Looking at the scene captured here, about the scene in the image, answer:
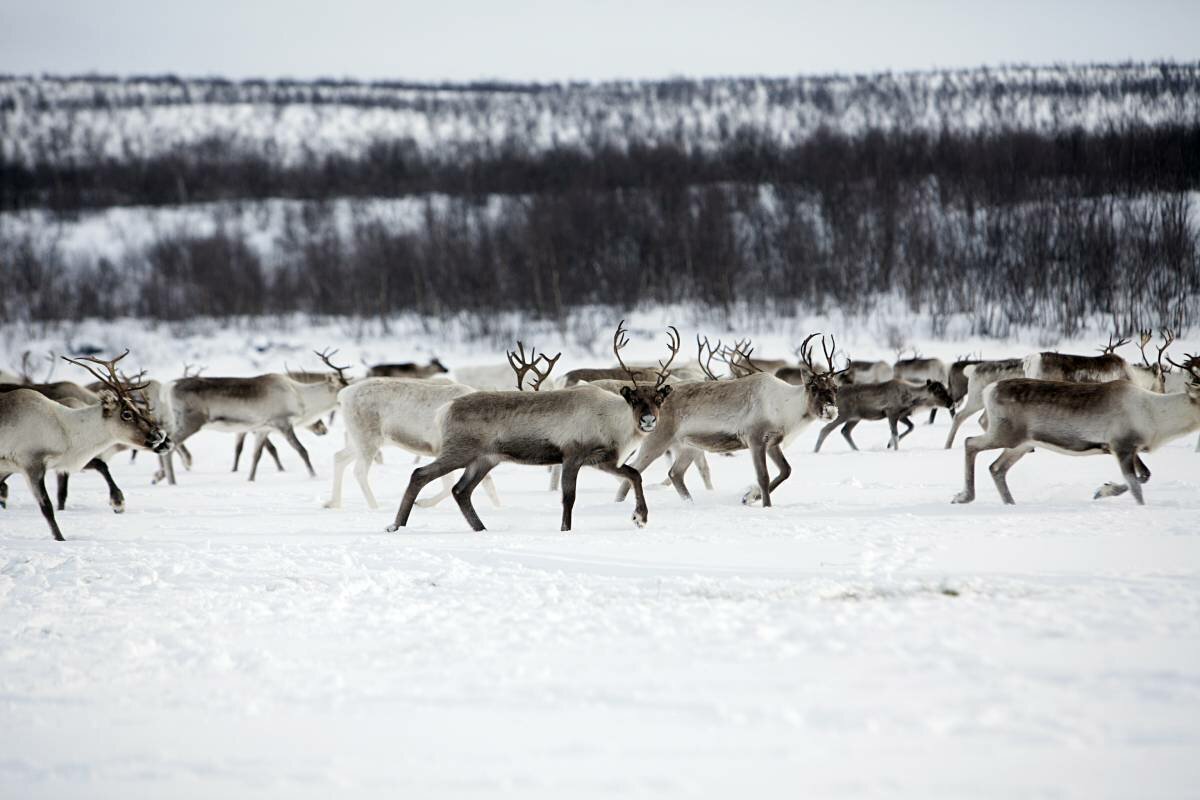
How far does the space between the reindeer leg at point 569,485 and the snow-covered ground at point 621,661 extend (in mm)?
394

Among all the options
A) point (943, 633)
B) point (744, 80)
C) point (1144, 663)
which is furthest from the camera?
point (744, 80)

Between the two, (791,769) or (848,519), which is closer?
(791,769)

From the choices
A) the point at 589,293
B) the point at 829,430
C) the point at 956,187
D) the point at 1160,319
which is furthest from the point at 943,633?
the point at 956,187

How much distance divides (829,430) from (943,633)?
1126 centimetres

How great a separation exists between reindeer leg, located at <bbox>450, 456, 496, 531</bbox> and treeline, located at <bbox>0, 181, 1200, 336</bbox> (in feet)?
106

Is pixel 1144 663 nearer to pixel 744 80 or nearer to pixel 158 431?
pixel 158 431

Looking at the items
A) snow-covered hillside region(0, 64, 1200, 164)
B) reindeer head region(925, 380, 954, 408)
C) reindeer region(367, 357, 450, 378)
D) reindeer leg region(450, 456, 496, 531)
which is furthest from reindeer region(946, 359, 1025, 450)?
snow-covered hillside region(0, 64, 1200, 164)

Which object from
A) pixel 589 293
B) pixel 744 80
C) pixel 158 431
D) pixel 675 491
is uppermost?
pixel 744 80

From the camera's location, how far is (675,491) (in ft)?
34.5

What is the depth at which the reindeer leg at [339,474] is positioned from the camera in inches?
399

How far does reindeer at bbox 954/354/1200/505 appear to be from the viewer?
8.44 m

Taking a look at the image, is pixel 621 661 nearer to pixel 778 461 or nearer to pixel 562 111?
pixel 778 461

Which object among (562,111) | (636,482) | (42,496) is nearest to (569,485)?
(636,482)

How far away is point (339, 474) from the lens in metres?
10.3
